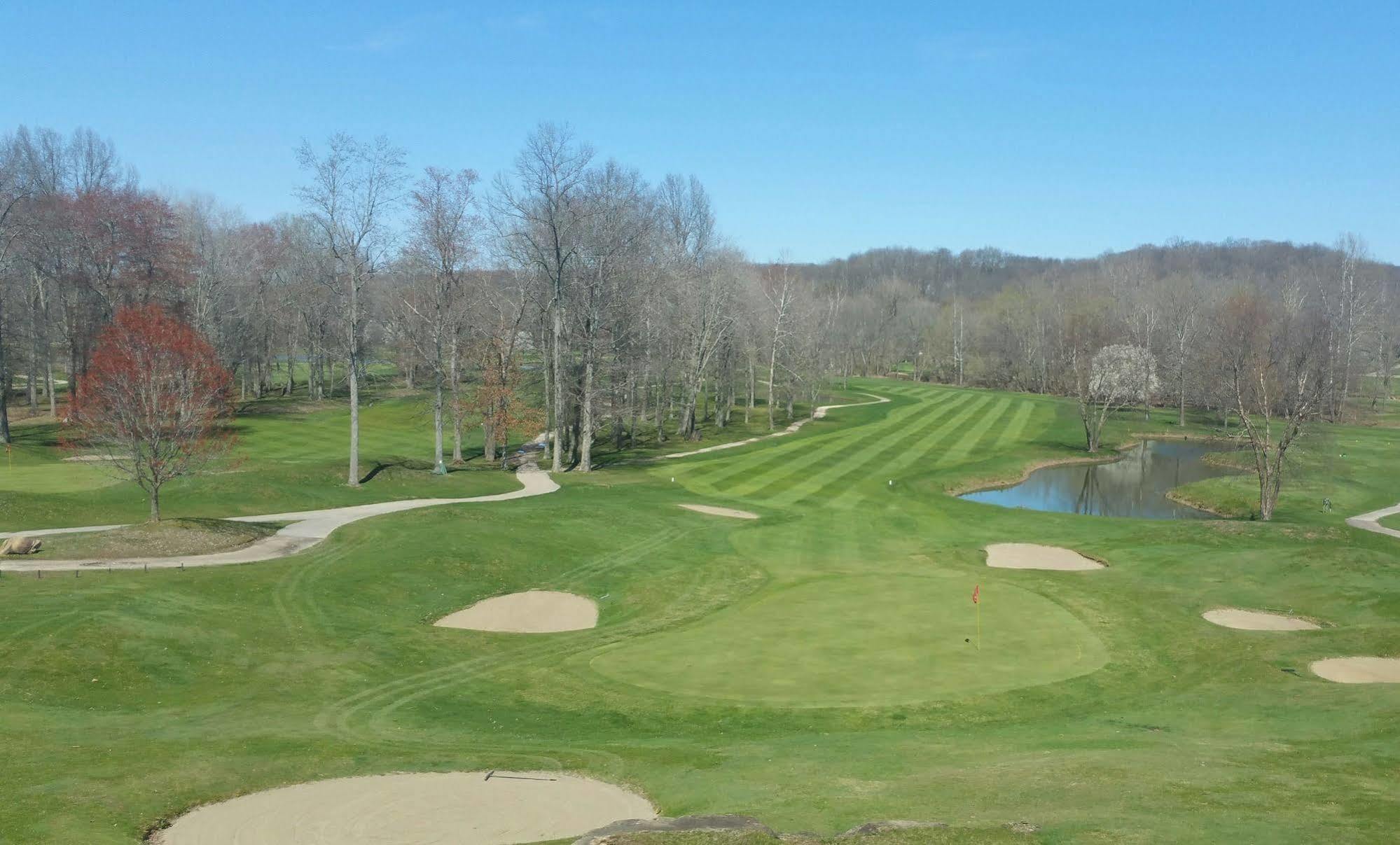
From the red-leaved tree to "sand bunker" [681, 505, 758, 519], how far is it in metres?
21.4

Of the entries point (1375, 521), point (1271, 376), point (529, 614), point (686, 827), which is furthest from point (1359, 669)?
point (1271, 376)

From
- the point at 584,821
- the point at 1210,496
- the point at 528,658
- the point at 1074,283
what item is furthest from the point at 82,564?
the point at 1074,283

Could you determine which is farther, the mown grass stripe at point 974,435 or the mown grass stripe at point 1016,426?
the mown grass stripe at point 1016,426

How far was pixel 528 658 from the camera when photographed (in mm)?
25344

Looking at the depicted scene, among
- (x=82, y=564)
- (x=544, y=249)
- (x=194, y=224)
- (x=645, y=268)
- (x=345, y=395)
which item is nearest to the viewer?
(x=82, y=564)

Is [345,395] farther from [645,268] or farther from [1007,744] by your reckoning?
[1007,744]

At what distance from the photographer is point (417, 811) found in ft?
51.2

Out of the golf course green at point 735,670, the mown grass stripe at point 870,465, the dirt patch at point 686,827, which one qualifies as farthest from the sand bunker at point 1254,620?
the mown grass stripe at point 870,465

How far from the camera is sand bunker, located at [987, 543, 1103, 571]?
3672cm

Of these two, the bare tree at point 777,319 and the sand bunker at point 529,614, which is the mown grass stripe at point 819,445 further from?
the sand bunker at point 529,614

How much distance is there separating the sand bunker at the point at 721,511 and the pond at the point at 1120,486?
58.1 ft

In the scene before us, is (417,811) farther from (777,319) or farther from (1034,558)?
(777,319)

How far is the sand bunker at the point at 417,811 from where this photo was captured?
48.1ft

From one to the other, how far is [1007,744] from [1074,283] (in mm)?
162565
